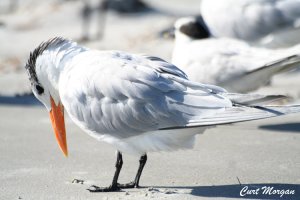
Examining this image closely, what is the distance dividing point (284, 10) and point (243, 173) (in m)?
2.94

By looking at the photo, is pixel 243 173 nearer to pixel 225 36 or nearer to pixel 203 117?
pixel 203 117

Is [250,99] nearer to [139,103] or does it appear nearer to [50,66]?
[139,103]

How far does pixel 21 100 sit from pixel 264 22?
2.39 metres

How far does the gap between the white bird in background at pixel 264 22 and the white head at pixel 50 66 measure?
2.77 metres

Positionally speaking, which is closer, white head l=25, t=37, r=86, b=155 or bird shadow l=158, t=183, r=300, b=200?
bird shadow l=158, t=183, r=300, b=200

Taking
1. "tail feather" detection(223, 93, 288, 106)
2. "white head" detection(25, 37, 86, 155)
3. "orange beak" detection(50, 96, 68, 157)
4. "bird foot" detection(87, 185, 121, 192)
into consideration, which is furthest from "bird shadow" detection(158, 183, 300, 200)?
"white head" detection(25, 37, 86, 155)

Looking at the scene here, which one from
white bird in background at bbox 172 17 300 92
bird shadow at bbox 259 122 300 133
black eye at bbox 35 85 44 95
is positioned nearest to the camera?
black eye at bbox 35 85 44 95

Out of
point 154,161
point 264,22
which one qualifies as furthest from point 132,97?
point 264,22

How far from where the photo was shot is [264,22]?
22.0 feet

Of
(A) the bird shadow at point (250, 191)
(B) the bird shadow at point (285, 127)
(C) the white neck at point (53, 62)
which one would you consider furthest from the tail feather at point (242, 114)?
(B) the bird shadow at point (285, 127)

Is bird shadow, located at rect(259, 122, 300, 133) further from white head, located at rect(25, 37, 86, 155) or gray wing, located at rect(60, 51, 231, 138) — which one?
white head, located at rect(25, 37, 86, 155)

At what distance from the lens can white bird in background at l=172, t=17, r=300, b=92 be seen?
5.68 meters

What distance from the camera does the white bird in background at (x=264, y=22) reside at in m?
6.69

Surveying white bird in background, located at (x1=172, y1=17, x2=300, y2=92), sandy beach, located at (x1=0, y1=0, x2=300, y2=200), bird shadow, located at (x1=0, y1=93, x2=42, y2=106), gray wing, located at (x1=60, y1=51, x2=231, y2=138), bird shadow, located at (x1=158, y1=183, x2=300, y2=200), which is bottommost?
bird shadow, located at (x1=0, y1=93, x2=42, y2=106)
